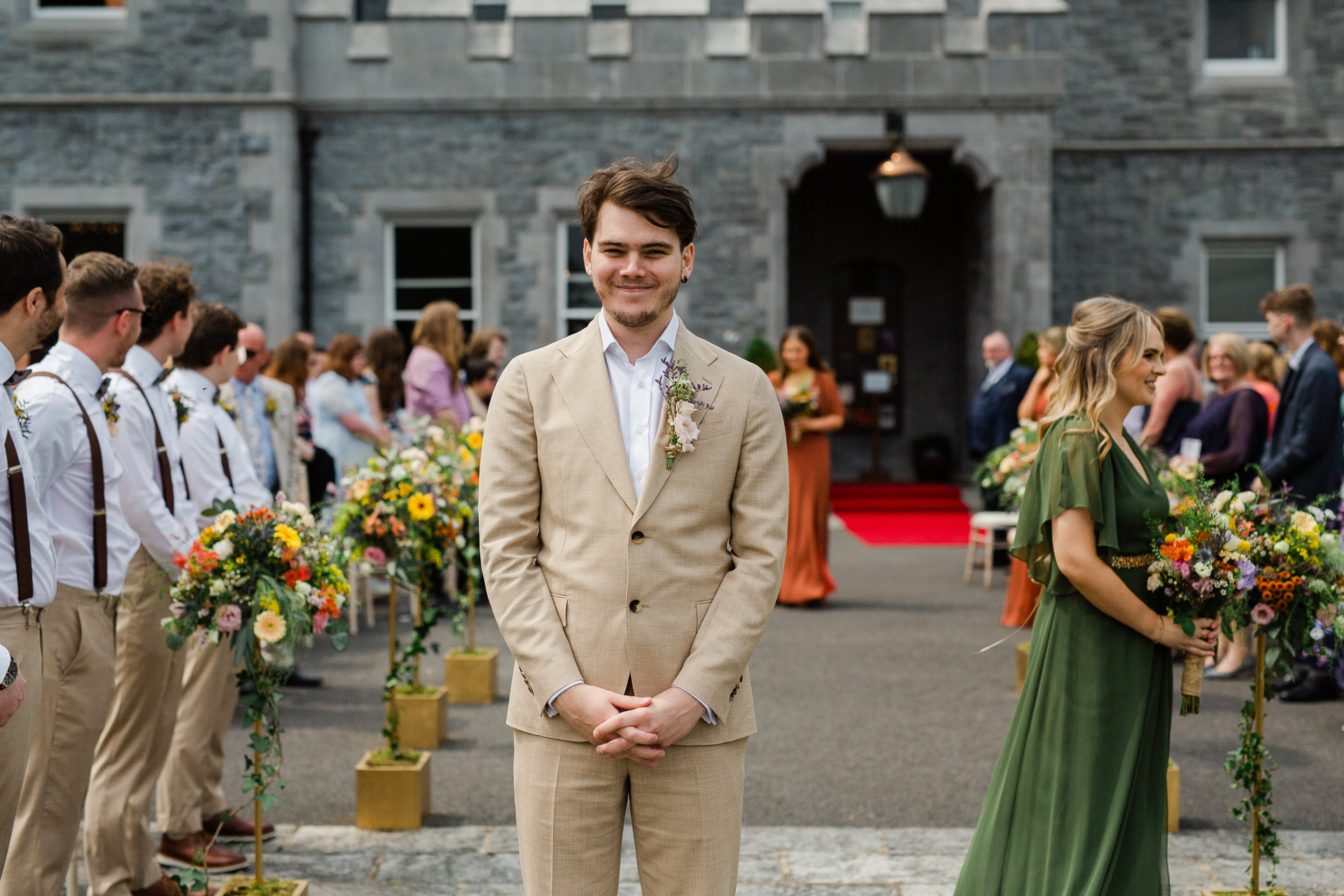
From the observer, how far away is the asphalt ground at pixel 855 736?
4992 mm

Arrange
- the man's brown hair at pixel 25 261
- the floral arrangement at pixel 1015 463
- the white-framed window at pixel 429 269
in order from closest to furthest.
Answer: the man's brown hair at pixel 25 261 → the floral arrangement at pixel 1015 463 → the white-framed window at pixel 429 269

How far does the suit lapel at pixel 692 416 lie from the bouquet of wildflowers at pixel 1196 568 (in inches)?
60.4

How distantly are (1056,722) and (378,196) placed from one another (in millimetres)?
11837

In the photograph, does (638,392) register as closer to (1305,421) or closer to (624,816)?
(624,816)

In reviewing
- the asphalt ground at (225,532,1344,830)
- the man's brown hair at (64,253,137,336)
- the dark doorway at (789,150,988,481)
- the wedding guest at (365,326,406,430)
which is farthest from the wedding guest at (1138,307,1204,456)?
the dark doorway at (789,150,988,481)

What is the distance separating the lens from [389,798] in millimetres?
4684

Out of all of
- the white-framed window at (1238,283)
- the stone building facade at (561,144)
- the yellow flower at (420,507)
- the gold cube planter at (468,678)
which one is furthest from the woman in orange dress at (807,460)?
the white-framed window at (1238,283)

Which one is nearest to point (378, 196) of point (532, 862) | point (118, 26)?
point (118, 26)

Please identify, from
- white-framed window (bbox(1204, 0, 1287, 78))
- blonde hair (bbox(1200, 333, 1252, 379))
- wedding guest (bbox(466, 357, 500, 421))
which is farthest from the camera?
white-framed window (bbox(1204, 0, 1287, 78))

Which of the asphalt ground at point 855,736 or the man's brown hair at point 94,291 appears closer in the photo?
the man's brown hair at point 94,291

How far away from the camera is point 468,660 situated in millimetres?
6684

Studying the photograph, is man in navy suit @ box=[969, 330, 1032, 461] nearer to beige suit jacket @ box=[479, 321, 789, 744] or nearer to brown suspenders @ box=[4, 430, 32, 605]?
beige suit jacket @ box=[479, 321, 789, 744]

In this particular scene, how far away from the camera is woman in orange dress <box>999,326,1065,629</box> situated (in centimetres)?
795

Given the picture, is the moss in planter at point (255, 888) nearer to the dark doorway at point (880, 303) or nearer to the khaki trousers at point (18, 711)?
the khaki trousers at point (18, 711)
